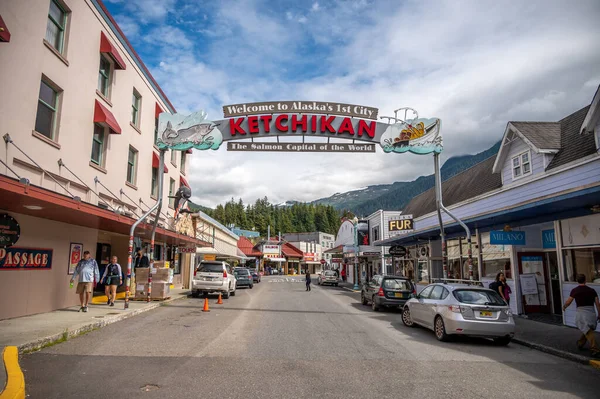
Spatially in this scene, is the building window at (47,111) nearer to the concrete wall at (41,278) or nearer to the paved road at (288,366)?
the concrete wall at (41,278)

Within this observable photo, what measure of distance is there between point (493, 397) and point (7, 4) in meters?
14.1

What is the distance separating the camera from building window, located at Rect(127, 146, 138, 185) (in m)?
19.9

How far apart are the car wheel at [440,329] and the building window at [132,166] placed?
15.3m

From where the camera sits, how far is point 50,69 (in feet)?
41.7

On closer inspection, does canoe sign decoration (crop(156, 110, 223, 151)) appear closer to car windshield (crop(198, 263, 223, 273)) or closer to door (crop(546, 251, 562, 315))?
car windshield (crop(198, 263, 223, 273))

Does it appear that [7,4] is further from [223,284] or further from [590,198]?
[590,198]

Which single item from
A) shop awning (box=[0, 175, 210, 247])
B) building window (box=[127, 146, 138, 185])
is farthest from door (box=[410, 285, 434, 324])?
building window (box=[127, 146, 138, 185])

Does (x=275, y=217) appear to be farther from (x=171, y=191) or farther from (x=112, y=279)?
(x=112, y=279)

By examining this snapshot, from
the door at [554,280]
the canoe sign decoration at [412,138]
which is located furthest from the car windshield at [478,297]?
the canoe sign decoration at [412,138]

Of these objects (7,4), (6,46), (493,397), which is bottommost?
(493,397)

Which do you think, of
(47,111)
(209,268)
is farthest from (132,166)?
(47,111)

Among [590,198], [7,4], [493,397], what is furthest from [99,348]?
[590,198]

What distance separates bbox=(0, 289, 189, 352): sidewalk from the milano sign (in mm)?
6928

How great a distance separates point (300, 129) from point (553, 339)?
10946 millimetres
